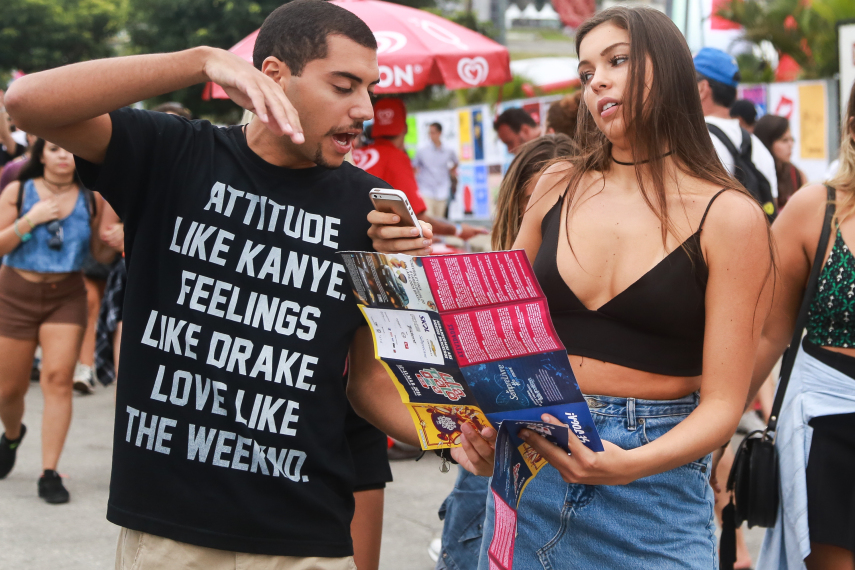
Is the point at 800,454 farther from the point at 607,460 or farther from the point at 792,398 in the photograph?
the point at 607,460

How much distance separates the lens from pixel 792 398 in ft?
9.28

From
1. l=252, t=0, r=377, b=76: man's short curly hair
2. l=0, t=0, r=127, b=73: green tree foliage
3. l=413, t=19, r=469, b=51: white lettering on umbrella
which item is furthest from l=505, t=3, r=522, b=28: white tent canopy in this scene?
l=252, t=0, r=377, b=76: man's short curly hair

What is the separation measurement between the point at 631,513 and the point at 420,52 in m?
5.39

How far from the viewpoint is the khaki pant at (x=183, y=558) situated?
1953 mm

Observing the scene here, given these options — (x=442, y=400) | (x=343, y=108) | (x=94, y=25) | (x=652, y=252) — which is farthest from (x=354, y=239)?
(x=94, y=25)

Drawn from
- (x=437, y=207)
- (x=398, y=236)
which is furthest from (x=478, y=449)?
(x=437, y=207)

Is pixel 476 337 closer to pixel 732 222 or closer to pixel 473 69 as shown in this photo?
pixel 732 222

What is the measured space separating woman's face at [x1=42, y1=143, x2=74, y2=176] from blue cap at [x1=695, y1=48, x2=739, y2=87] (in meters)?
3.60

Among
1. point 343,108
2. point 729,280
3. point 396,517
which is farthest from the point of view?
point 396,517

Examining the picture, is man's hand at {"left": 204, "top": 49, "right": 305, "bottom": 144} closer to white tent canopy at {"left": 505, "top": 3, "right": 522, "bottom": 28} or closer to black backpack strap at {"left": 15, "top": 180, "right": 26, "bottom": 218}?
black backpack strap at {"left": 15, "top": 180, "right": 26, "bottom": 218}

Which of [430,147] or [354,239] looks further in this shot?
[430,147]

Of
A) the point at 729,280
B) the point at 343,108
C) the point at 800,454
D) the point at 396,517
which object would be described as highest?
the point at 343,108

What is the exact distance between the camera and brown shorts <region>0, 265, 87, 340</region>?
511cm

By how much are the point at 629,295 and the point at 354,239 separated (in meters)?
0.61
